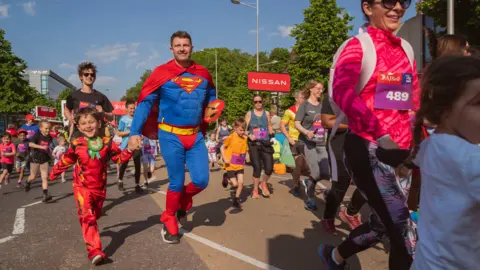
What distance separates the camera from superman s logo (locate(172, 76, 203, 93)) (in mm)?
4352

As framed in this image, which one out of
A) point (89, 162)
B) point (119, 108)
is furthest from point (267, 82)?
point (119, 108)

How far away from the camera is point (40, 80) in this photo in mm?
128750

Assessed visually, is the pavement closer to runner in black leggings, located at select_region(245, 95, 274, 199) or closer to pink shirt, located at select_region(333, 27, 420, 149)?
runner in black leggings, located at select_region(245, 95, 274, 199)

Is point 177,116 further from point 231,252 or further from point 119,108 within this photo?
point 119,108

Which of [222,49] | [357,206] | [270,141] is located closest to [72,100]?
[270,141]

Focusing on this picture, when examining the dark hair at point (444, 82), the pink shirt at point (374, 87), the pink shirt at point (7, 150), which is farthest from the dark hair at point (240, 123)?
the pink shirt at point (7, 150)

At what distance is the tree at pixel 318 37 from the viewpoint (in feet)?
112

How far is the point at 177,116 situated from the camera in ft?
14.3

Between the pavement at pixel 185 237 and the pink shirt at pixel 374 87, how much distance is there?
60.1 inches

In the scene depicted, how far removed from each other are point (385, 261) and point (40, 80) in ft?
474

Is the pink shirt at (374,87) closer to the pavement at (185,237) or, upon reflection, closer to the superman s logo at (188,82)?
the pavement at (185,237)

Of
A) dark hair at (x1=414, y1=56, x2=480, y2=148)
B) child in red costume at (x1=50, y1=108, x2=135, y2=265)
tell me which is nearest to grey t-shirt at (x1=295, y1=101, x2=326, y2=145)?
child in red costume at (x1=50, y1=108, x2=135, y2=265)

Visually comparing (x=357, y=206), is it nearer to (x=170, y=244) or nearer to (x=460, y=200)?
(x=170, y=244)

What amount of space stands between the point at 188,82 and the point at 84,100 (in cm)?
260
